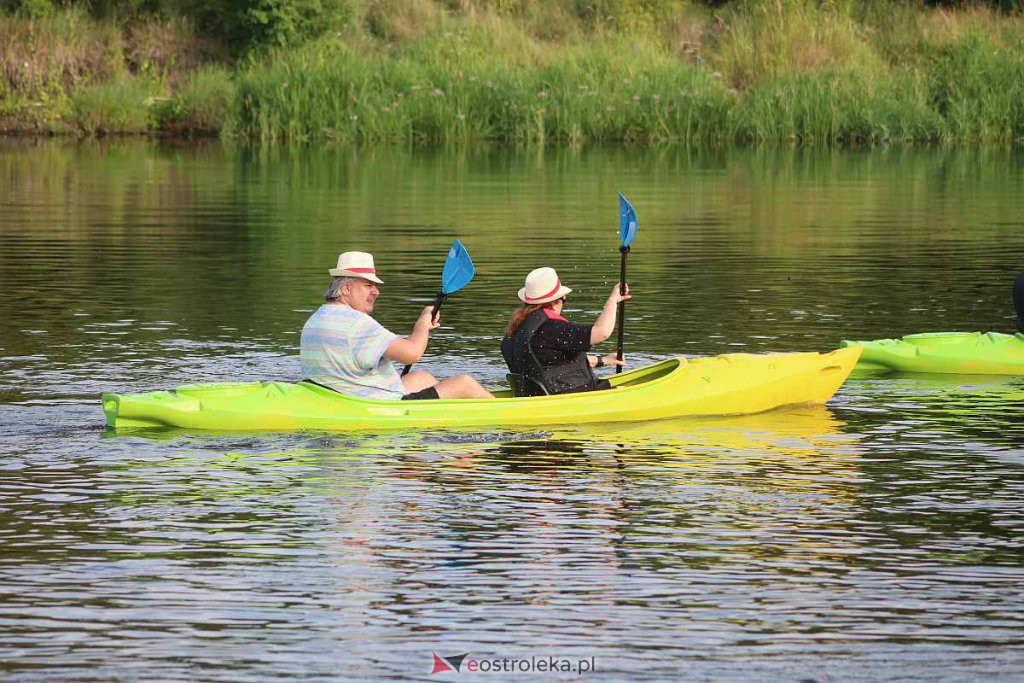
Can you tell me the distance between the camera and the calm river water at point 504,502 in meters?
6.89

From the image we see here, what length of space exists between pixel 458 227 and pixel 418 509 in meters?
15.3

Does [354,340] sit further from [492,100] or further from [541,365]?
[492,100]

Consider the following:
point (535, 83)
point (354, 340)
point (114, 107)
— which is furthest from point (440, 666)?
point (114, 107)

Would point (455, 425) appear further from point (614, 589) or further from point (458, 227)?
point (458, 227)

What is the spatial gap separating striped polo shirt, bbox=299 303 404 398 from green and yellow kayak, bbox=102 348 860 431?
0.13 meters

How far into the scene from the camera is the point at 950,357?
13.8m

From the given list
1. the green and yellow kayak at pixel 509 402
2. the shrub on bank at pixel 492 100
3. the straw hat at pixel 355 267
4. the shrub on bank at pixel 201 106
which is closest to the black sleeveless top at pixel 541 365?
the green and yellow kayak at pixel 509 402

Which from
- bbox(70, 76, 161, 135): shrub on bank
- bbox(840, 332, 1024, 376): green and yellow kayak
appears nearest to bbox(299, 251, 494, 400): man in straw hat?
bbox(840, 332, 1024, 376): green and yellow kayak

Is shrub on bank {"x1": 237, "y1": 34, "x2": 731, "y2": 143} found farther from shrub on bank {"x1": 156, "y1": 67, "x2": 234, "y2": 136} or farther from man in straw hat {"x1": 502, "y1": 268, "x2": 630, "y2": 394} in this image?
man in straw hat {"x1": 502, "y1": 268, "x2": 630, "y2": 394}

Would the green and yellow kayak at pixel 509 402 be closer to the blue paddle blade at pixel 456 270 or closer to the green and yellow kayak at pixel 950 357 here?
the blue paddle blade at pixel 456 270

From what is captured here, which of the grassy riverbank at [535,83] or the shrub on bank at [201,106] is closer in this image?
the grassy riverbank at [535,83]

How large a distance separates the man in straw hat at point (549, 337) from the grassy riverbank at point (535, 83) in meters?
26.4

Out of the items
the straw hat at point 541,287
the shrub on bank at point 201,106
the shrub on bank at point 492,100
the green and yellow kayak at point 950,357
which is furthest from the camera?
the shrub on bank at point 201,106

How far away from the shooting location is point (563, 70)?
38438 millimetres
